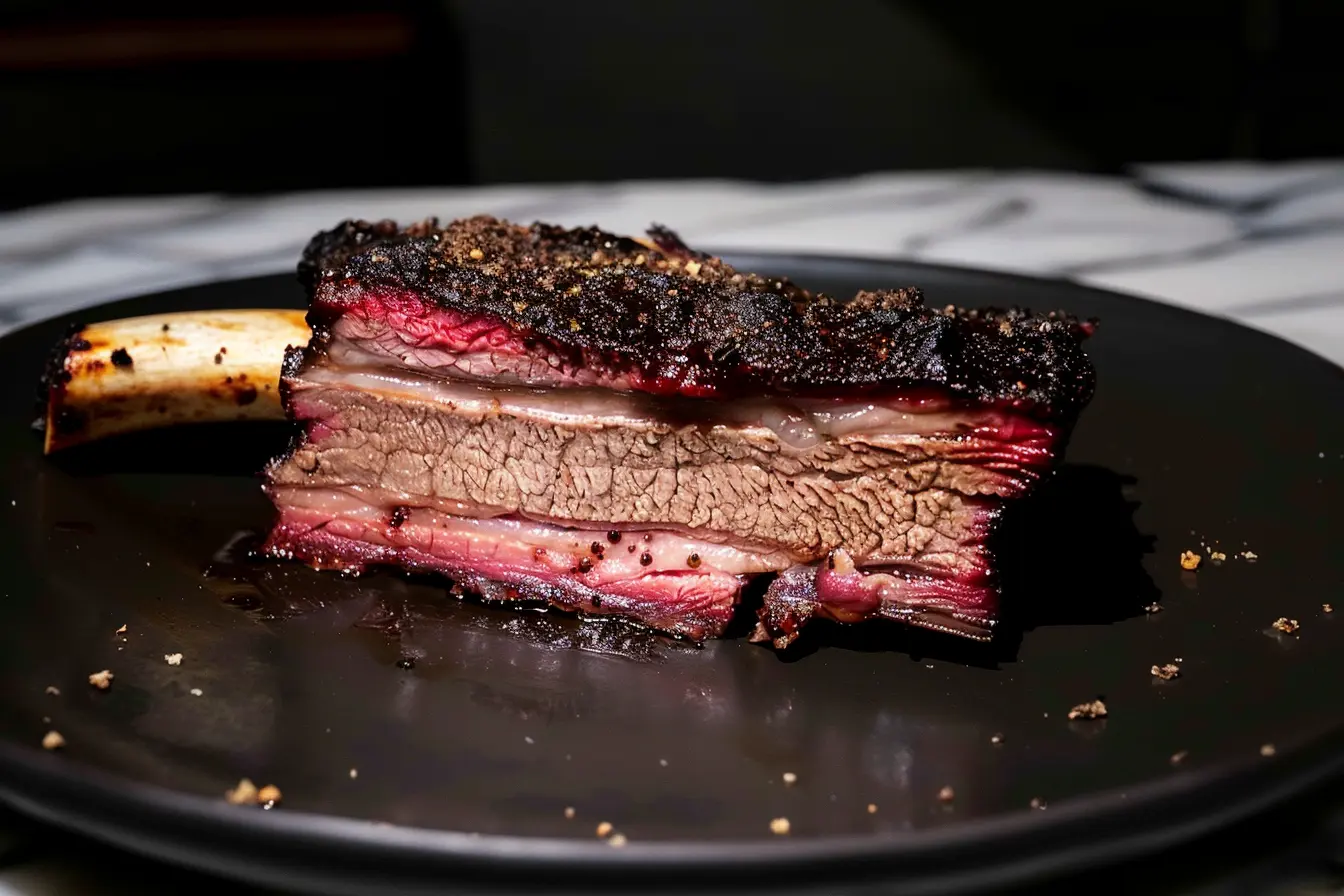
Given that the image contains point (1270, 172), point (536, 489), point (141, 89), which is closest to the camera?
point (536, 489)

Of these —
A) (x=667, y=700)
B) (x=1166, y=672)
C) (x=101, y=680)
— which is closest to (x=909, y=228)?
(x=1166, y=672)

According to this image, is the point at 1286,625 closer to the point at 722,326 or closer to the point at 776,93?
the point at 722,326

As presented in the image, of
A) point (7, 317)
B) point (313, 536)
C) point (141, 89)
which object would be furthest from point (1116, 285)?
point (141, 89)

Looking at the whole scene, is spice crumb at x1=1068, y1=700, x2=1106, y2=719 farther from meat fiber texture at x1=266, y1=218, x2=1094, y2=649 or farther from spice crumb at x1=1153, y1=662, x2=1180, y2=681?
meat fiber texture at x1=266, y1=218, x2=1094, y2=649

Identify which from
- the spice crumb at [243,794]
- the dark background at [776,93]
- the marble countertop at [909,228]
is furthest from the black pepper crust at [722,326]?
the dark background at [776,93]

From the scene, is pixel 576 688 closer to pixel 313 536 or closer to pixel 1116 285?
pixel 313 536

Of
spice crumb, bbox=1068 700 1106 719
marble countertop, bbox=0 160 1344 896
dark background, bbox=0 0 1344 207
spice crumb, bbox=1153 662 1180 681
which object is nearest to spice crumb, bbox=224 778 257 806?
spice crumb, bbox=1068 700 1106 719

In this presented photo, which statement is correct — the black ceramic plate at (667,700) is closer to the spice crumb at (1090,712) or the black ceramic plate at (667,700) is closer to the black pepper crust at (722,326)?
the spice crumb at (1090,712)
